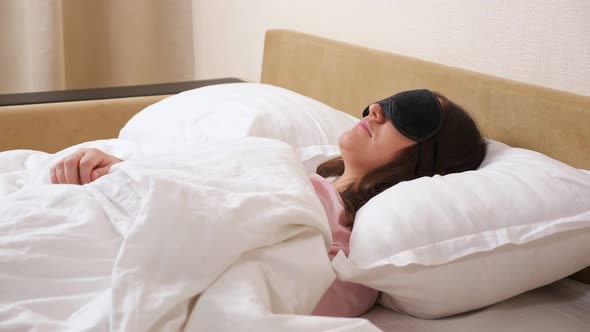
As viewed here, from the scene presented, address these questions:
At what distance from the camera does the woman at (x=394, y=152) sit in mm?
1310

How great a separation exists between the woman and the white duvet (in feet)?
0.71

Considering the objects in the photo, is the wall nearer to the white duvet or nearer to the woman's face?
the woman's face

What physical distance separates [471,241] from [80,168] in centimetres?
76

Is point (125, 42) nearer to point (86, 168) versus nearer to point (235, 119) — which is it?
point (235, 119)

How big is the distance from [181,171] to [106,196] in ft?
0.42

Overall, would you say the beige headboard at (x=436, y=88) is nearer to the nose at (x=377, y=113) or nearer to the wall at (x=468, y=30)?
the wall at (x=468, y=30)

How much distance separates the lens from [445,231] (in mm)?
1036

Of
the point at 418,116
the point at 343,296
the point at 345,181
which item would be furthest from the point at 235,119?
the point at 343,296

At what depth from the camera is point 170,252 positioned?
3.05 ft

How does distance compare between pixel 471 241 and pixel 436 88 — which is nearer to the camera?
pixel 471 241

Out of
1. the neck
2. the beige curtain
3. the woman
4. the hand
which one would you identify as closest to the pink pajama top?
the woman

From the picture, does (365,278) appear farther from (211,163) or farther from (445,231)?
(211,163)

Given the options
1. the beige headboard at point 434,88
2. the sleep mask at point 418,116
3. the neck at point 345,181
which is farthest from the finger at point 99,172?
the beige headboard at point 434,88

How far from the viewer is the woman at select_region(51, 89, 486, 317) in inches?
51.6
